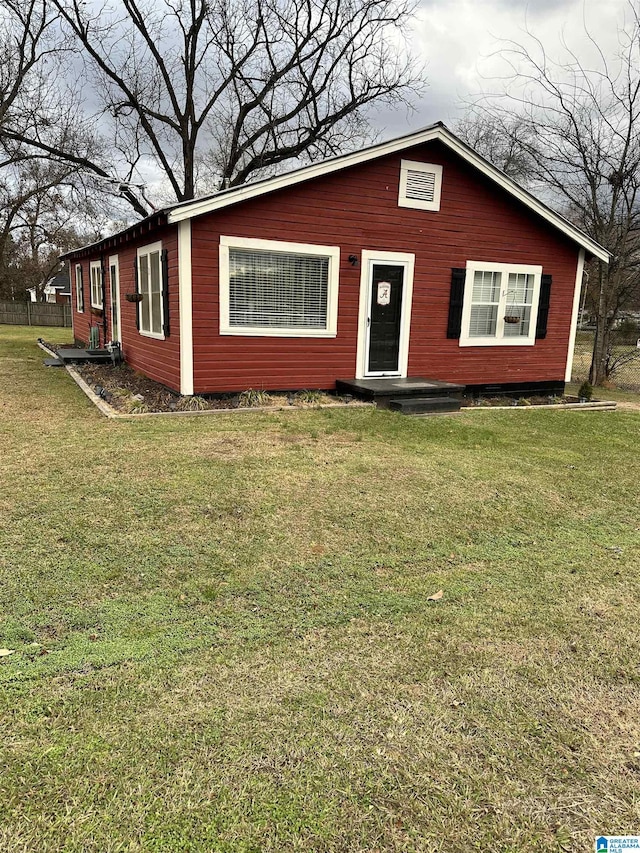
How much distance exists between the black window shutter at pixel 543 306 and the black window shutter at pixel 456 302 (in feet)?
5.71

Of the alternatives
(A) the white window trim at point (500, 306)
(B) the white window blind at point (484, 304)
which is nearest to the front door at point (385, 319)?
(A) the white window trim at point (500, 306)

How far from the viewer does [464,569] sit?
333cm

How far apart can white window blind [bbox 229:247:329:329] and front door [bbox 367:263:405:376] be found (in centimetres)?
87

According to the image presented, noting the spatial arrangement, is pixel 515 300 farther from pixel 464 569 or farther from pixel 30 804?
pixel 30 804

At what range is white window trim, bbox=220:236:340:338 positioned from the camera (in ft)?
25.9

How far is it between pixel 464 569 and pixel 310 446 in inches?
112

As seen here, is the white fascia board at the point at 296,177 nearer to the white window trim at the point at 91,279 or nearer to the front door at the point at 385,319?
the front door at the point at 385,319

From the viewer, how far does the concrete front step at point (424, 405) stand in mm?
8102

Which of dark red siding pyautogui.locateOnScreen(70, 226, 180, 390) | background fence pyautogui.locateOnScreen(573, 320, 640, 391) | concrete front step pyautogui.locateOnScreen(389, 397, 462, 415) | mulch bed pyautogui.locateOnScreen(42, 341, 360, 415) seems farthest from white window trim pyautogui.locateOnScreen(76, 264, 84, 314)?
background fence pyautogui.locateOnScreen(573, 320, 640, 391)

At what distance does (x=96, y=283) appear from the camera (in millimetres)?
14195

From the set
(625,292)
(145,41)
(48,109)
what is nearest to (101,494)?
(625,292)

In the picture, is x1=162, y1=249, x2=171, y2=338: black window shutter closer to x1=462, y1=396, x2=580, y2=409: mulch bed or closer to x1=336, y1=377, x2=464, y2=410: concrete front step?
x1=336, y1=377, x2=464, y2=410: concrete front step

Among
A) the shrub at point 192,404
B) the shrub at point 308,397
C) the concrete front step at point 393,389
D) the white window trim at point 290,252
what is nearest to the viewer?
the shrub at point 192,404

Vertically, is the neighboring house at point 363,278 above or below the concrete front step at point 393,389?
above
